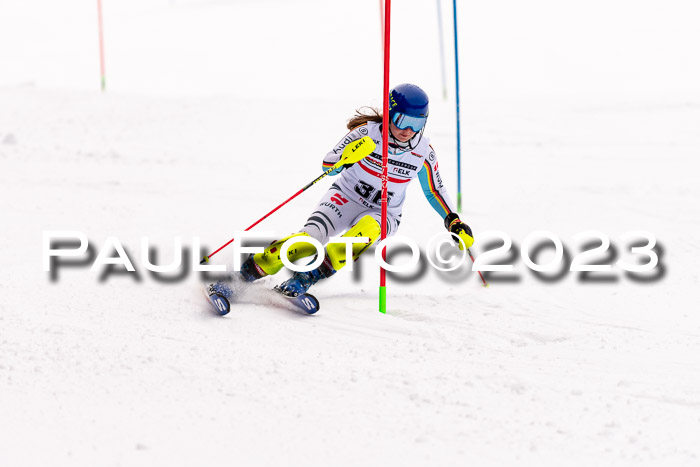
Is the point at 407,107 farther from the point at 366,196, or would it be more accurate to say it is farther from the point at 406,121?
the point at 366,196

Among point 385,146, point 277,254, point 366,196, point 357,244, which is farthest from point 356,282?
point 385,146

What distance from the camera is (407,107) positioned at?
4.57m

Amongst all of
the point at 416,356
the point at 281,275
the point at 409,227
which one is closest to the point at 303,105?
the point at 409,227

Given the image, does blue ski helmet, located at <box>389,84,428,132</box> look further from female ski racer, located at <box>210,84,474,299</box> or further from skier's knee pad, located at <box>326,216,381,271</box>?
skier's knee pad, located at <box>326,216,381,271</box>

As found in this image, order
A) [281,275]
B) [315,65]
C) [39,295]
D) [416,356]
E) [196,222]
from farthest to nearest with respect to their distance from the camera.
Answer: [315,65] → [196,222] → [281,275] → [39,295] → [416,356]

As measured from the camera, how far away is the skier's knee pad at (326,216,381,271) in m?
4.67

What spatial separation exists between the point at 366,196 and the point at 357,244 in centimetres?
40

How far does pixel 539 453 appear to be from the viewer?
9.36ft

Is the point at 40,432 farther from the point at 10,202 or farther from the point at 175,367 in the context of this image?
the point at 10,202

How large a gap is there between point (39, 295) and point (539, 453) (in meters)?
3.25

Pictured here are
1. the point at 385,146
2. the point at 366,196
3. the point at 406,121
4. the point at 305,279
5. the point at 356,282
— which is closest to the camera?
the point at 385,146

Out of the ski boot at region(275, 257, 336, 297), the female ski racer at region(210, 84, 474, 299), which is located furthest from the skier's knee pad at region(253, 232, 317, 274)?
the ski boot at region(275, 257, 336, 297)

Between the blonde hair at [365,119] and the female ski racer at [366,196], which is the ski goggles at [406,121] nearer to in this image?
the female ski racer at [366,196]

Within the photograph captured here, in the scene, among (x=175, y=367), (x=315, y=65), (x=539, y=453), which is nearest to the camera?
(x=539, y=453)
